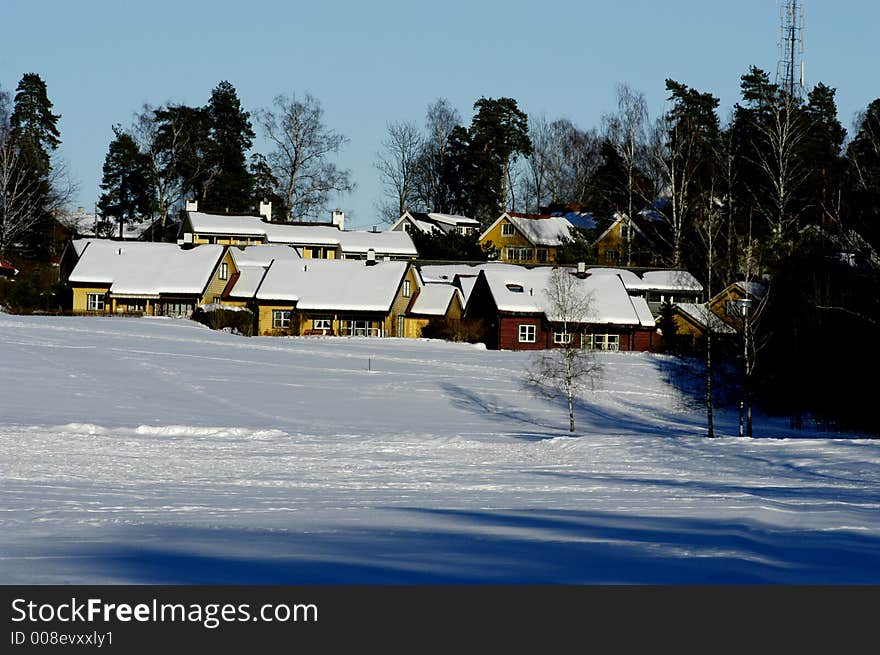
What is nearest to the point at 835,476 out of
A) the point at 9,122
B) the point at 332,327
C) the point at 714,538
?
the point at 714,538

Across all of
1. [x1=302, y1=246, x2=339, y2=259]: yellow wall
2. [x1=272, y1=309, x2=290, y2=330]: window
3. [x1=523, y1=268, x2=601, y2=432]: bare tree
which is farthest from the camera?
[x1=302, y1=246, x2=339, y2=259]: yellow wall

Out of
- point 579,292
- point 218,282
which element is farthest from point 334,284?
point 579,292

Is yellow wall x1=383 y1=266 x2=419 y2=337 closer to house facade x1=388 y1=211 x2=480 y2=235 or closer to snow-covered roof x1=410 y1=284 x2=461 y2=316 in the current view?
snow-covered roof x1=410 y1=284 x2=461 y2=316

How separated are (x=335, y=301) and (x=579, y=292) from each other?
48.6ft

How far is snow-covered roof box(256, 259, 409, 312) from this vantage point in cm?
6494

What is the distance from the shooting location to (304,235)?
87.1 meters

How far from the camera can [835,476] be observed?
19.4 metres

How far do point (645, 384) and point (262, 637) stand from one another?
134ft

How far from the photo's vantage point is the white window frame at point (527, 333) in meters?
62.6

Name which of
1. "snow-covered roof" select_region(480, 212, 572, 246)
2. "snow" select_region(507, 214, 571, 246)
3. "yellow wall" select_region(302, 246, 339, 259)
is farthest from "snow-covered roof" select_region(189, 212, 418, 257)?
"snow" select_region(507, 214, 571, 246)

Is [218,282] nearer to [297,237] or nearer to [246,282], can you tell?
[246,282]

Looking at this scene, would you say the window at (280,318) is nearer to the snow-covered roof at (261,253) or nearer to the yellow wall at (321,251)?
the snow-covered roof at (261,253)

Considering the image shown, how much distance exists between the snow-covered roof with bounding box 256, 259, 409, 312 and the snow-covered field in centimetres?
2064

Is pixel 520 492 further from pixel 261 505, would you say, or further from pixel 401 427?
pixel 401 427
